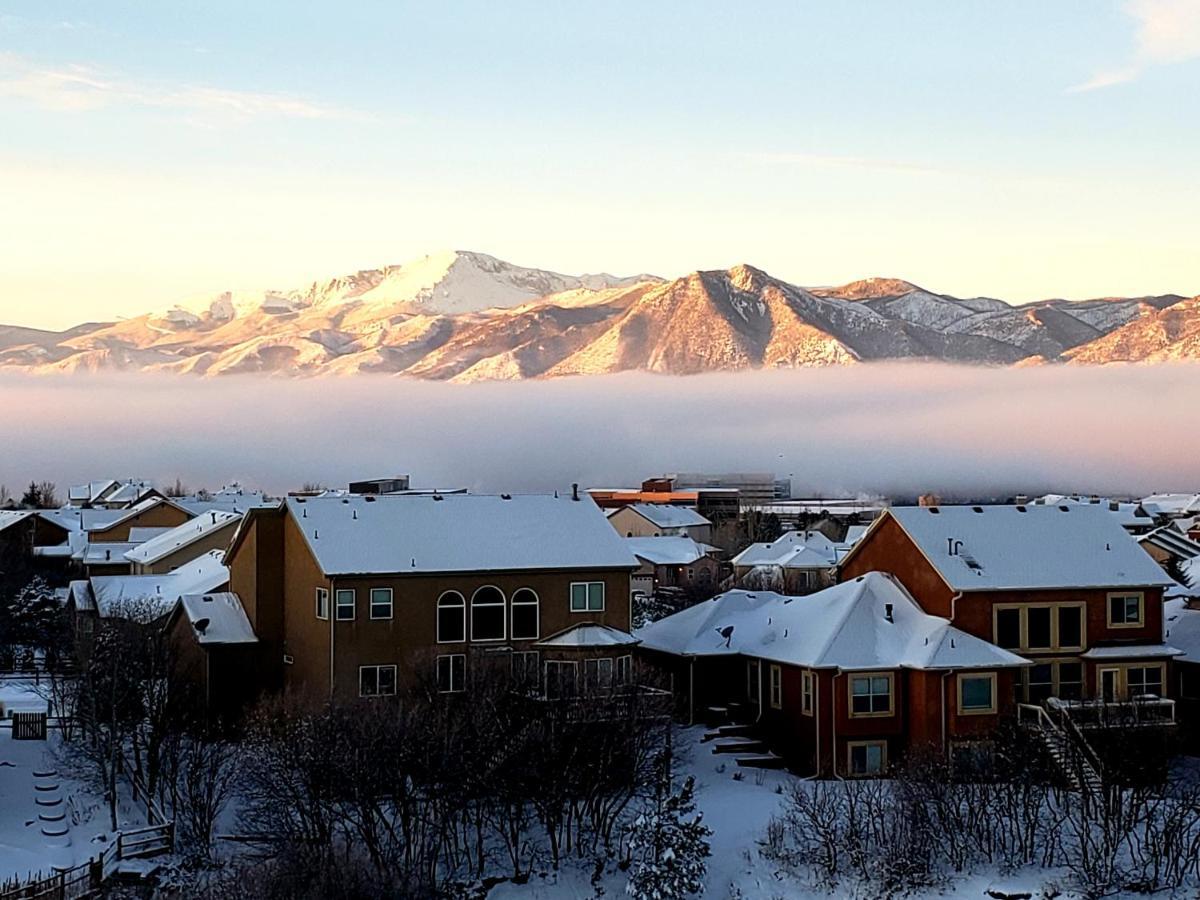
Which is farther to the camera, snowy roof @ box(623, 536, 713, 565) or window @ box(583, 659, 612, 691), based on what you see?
snowy roof @ box(623, 536, 713, 565)

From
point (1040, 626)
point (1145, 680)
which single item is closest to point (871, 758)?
point (1040, 626)

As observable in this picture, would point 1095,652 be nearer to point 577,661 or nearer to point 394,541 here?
point 577,661

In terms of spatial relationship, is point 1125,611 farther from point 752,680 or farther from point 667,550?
point 667,550

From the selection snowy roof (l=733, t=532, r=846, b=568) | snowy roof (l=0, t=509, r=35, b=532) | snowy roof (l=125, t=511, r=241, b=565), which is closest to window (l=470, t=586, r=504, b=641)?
snowy roof (l=125, t=511, r=241, b=565)

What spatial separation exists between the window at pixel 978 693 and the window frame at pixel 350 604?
1975 cm

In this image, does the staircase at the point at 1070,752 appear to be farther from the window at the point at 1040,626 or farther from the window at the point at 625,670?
the window at the point at 625,670

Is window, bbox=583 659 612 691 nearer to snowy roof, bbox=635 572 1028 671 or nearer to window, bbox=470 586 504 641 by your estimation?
window, bbox=470 586 504 641

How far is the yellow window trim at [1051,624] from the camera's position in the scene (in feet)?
179

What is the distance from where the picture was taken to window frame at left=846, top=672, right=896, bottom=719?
52.3m

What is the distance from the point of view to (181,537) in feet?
315

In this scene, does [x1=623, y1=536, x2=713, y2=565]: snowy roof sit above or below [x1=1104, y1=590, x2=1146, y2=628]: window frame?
below

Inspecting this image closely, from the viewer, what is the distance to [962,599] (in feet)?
178

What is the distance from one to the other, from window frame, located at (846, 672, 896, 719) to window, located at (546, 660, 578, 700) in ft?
29.2

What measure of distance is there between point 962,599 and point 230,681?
25.2 m
